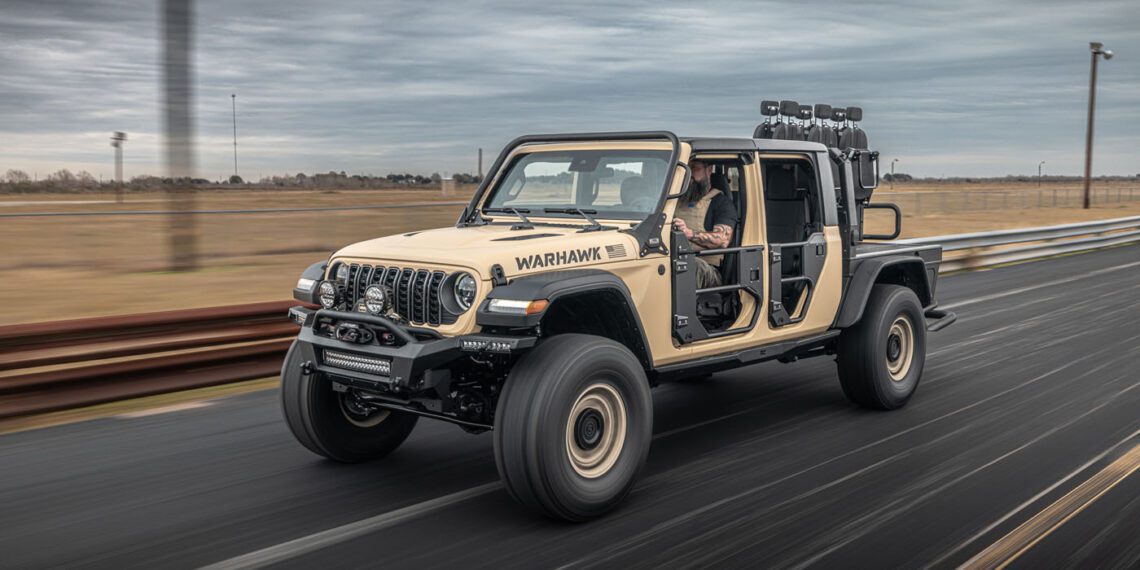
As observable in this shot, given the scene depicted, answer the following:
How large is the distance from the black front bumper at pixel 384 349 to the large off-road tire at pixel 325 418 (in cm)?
42

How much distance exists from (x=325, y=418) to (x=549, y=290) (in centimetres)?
183

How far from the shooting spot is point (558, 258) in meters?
5.31

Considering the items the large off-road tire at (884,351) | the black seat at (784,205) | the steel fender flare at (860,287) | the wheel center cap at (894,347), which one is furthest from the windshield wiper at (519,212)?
the wheel center cap at (894,347)

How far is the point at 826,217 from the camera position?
720 centimetres

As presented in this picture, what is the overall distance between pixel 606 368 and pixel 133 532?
2443 mm

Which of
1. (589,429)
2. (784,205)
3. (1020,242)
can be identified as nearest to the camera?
(589,429)

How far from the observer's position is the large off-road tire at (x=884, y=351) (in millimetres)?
7199

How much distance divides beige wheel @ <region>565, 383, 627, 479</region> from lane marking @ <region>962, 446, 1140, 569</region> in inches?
70.0

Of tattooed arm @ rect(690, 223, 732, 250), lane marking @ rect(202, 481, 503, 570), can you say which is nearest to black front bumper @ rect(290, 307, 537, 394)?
lane marking @ rect(202, 481, 503, 570)

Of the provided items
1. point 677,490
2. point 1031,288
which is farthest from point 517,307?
point 1031,288

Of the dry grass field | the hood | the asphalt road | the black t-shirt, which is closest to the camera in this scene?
the asphalt road

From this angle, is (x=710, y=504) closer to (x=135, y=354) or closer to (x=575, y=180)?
(x=575, y=180)

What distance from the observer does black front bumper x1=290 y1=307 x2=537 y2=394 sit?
16.0ft

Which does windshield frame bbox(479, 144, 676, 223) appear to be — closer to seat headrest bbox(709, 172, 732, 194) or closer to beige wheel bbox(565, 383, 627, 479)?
seat headrest bbox(709, 172, 732, 194)
